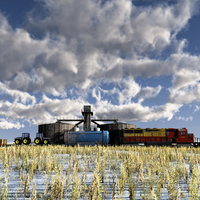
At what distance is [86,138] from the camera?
1165 inches

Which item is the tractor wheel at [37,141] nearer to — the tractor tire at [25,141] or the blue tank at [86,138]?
the tractor tire at [25,141]

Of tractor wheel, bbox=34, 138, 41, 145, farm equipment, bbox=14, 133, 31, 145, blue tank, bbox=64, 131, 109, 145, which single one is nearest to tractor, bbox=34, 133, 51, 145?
tractor wheel, bbox=34, 138, 41, 145

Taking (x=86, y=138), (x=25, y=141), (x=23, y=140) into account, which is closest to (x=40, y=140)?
(x=25, y=141)

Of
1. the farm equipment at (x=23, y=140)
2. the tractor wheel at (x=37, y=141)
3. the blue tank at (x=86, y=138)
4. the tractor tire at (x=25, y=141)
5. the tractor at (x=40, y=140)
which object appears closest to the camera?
the blue tank at (x=86, y=138)

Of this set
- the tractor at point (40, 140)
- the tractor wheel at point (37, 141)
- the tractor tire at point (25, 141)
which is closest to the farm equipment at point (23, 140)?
the tractor tire at point (25, 141)

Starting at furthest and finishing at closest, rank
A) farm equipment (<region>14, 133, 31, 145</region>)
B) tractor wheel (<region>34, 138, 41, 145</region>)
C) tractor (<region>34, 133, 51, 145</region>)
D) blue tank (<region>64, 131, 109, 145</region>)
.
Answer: tractor (<region>34, 133, 51, 145</region>) < tractor wheel (<region>34, 138, 41, 145</region>) < farm equipment (<region>14, 133, 31, 145</region>) < blue tank (<region>64, 131, 109, 145</region>)

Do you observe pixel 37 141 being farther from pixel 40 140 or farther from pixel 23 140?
pixel 23 140

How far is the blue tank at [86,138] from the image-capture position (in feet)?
96.7

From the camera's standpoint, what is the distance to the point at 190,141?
96.7 feet

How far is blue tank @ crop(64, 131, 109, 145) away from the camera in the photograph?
96.7 ft

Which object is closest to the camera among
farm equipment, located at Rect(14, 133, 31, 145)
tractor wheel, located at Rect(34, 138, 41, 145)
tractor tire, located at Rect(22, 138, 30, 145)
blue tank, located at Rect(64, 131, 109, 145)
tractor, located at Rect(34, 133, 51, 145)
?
blue tank, located at Rect(64, 131, 109, 145)

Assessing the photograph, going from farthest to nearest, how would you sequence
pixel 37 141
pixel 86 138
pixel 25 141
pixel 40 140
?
pixel 40 140, pixel 37 141, pixel 25 141, pixel 86 138

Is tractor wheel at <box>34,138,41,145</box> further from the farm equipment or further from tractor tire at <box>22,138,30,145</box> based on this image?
tractor tire at <box>22,138,30,145</box>

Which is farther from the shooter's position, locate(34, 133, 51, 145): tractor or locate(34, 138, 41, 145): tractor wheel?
locate(34, 133, 51, 145): tractor
